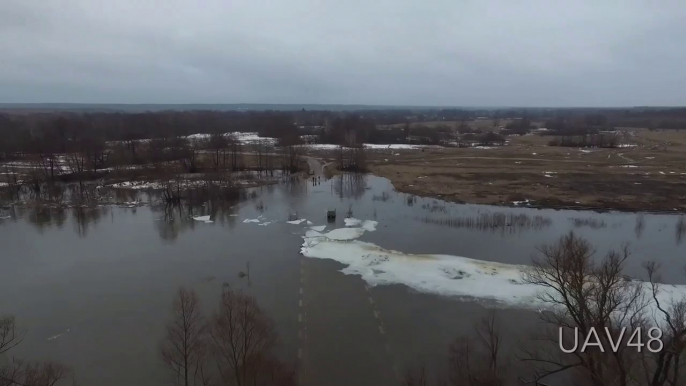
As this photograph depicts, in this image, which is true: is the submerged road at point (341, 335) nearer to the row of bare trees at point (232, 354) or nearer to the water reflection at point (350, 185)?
the row of bare trees at point (232, 354)

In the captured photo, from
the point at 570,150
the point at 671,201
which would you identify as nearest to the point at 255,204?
the point at 671,201

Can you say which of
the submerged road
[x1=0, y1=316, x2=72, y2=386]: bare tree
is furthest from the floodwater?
[x1=0, y1=316, x2=72, y2=386]: bare tree

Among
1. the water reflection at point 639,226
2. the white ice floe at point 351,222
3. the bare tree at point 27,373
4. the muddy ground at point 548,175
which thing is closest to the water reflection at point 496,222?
the white ice floe at point 351,222

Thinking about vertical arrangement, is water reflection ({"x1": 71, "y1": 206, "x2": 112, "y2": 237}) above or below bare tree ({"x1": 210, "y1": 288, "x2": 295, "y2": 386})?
below

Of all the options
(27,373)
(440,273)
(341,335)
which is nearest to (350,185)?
(440,273)

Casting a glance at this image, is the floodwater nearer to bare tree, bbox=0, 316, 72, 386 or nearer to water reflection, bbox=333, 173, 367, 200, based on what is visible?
bare tree, bbox=0, 316, 72, 386

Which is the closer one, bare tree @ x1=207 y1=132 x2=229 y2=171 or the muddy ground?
Result: the muddy ground

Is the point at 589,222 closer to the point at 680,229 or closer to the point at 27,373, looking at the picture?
the point at 680,229

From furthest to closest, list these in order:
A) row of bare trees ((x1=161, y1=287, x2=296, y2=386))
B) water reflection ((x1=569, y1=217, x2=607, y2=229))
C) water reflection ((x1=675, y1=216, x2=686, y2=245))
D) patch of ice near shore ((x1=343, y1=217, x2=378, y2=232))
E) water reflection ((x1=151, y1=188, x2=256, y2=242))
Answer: water reflection ((x1=151, y1=188, x2=256, y2=242)) → water reflection ((x1=569, y1=217, x2=607, y2=229)) → patch of ice near shore ((x1=343, y1=217, x2=378, y2=232)) → water reflection ((x1=675, y1=216, x2=686, y2=245)) → row of bare trees ((x1=161, y1=287, x2=296, y2=386))
